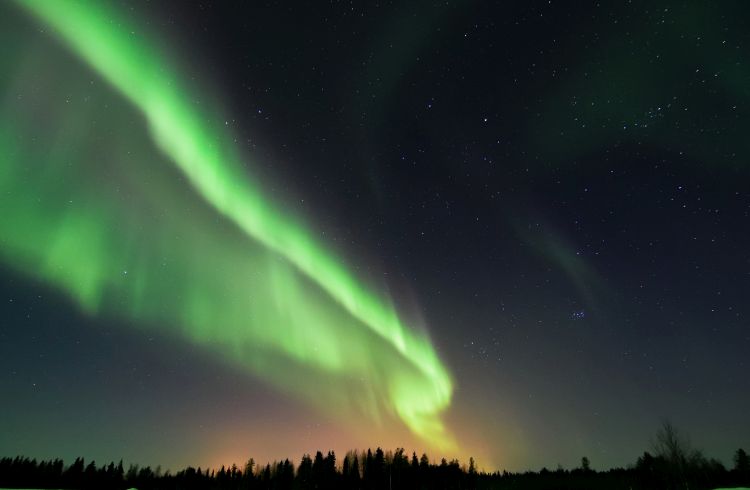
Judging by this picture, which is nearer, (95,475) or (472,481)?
(472,481)

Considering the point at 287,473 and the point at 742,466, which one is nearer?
the point at 742,466

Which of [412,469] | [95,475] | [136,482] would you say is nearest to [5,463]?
[95,475]

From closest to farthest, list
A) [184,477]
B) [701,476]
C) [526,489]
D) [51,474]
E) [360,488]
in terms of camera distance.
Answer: [701,476] → [526,489] → [360,488] → [51,474] → [184,477]

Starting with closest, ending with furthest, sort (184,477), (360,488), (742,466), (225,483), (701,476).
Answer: (701,476) < (742,466) < (360,488) < (225,483) < (184,477)

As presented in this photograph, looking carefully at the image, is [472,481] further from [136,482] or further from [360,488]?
[136,482]

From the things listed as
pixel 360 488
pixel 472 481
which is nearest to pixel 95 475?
pixel 360 488

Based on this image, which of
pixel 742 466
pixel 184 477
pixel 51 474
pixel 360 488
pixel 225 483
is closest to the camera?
pixel 742 466

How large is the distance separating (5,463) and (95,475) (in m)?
24.2

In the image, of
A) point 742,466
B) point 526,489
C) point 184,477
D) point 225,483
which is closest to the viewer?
point 526,489

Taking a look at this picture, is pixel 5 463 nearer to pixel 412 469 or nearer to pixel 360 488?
pixel 360 488

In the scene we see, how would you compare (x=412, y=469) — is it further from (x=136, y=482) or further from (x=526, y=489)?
(x=136, y=482)

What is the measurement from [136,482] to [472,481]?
10327 cm

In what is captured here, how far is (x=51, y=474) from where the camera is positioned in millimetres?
116750

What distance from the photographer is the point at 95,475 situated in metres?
122
